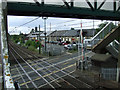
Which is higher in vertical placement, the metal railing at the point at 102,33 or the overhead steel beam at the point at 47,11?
the overhead steel beam at the point at 47,11

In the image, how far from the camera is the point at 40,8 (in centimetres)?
512

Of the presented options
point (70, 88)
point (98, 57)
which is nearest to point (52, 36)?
point (98, 57)

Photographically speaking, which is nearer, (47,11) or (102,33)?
(47,11)

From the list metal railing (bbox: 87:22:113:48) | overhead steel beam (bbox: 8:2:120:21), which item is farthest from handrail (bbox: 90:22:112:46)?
overhead steel beam (bbox: 8:2:120:21)

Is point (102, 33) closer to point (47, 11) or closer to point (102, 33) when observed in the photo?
point (102, 33)

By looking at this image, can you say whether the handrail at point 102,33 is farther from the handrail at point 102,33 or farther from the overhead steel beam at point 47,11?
the overhead steel beam at point 47,11

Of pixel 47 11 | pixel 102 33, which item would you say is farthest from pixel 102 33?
pixel 47 11

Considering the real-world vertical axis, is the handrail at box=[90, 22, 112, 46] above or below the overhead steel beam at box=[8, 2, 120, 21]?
below

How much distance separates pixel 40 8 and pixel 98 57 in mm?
8372

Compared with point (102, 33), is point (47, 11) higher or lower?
higher

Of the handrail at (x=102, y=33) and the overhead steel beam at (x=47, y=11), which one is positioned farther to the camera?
the handrail at (x=102, y=33)

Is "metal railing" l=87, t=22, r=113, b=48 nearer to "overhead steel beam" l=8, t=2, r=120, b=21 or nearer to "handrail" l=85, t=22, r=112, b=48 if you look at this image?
"handrail" l=85, t=22, r=112, b=48

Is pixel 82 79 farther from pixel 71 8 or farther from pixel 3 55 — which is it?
pixel 3 55

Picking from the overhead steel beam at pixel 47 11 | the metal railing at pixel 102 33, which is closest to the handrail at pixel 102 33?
the metal railing at pixel 102 33
